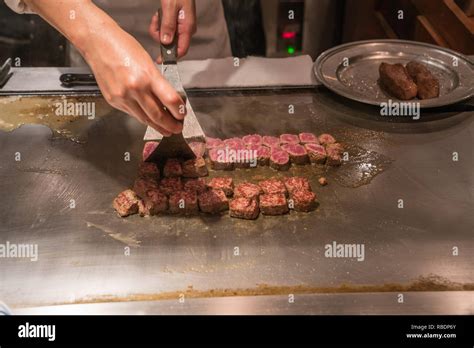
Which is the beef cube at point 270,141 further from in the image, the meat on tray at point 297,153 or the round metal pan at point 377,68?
the round metal pan at point 377,68

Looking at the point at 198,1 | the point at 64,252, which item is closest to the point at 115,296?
the point at 64,252

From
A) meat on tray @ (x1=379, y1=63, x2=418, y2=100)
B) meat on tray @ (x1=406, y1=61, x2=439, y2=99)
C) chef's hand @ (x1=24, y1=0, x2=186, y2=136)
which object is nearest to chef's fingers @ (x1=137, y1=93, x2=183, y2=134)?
chef's hand @ (x1=24, y1=0, x2=186, y2=136)

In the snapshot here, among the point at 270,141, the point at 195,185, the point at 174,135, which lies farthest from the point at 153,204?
the point at 270,141

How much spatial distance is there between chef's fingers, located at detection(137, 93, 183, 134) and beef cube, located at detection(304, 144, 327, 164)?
74 cm

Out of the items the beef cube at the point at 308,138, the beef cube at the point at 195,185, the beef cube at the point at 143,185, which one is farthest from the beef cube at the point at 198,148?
the beef cube at the point at 308,138

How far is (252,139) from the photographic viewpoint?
9.24ft

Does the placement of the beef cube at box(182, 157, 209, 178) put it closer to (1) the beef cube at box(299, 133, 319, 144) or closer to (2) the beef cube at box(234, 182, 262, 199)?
(2) the beef cube at box(234, 182, 262, 199)

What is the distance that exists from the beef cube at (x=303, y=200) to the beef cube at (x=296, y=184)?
0.03m

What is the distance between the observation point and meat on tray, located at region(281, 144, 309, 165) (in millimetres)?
2711

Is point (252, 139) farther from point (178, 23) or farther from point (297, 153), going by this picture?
point (178, 23)

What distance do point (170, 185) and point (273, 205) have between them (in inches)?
19.2

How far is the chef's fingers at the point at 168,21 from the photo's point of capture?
8.66 ft

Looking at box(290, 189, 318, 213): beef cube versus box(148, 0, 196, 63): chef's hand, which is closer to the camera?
box(290, 189, 318, 213): beef cube

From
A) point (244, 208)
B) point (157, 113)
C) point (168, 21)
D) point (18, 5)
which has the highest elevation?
point (18, 5)
